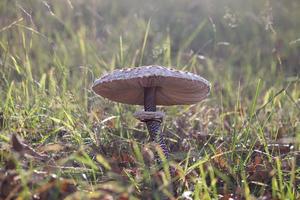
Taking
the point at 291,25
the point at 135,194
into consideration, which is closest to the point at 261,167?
the point at 135,194

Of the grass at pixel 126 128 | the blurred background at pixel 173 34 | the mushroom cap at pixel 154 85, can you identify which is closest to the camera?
the grass at pixel 126 128

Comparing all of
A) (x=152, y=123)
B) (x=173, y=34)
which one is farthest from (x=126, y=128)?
(x=173, y=34)

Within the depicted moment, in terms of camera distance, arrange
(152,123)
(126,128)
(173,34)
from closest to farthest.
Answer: (152,123)
(126,128)
(173,34)

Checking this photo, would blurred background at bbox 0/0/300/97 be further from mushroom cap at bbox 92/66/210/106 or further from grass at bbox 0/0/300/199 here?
mushroom cap at bbox 92/66/210/106

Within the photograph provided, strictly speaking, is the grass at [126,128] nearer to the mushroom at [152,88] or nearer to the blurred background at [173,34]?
the blurred background at [173,34]

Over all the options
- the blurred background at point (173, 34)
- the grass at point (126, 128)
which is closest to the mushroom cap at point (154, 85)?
the grass at point (126, 128)

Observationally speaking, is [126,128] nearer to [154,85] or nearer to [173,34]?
[154,85]
